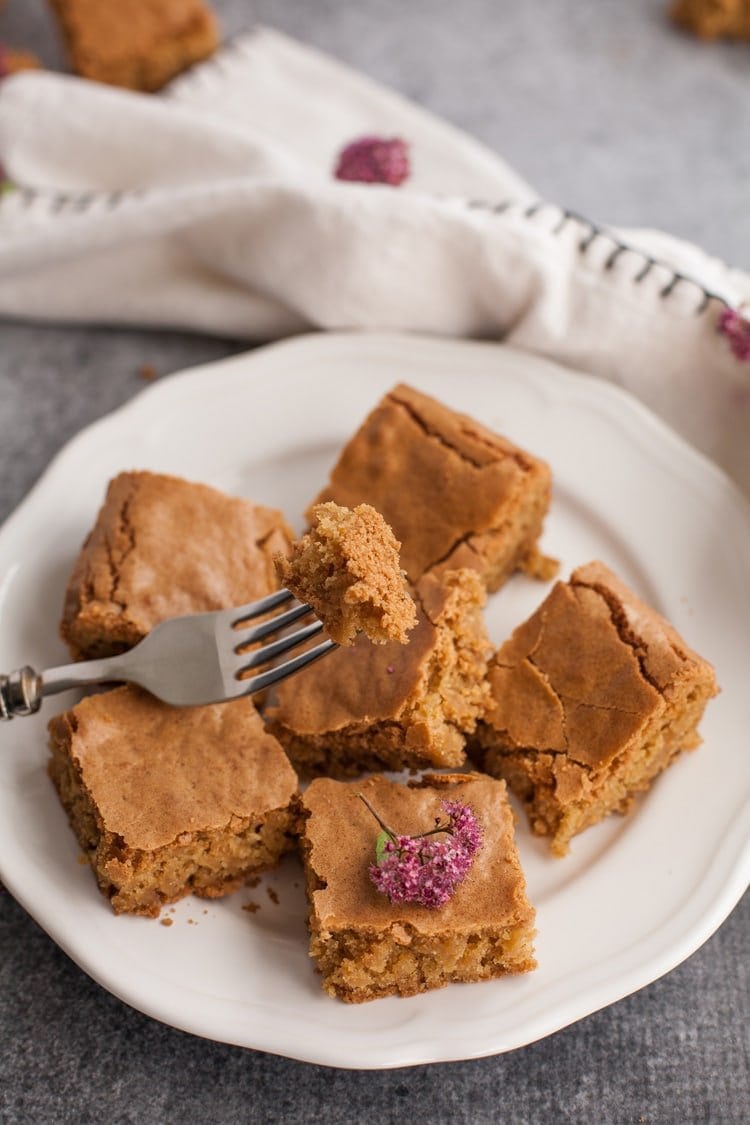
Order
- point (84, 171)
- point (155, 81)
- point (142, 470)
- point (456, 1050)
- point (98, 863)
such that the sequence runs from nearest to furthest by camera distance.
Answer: point (456, 1050), point (98, 863), point (142, 470), point (84, 171), point (155, 81)

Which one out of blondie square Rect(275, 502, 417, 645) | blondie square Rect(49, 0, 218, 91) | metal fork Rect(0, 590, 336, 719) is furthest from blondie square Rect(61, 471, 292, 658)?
blondie square Rect(49, 0, 218, 91)

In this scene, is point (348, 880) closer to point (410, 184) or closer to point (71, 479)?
point (71, 479)

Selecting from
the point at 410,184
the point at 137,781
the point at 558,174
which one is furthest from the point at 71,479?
the point at 558,174

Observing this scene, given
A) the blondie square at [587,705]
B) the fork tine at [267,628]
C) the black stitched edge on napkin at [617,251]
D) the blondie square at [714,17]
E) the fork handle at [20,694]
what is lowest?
the fork handle at [20,694]

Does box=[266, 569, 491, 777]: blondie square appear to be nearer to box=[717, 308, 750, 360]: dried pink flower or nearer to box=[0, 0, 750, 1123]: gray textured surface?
box=[0, 0, 750, 1123]: gray textured surface

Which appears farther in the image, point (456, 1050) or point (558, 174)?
point (558, 174)

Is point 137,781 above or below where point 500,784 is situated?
below

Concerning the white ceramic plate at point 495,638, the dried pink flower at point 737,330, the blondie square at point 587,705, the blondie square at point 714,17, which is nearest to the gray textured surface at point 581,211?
the blondie square at point 714,17

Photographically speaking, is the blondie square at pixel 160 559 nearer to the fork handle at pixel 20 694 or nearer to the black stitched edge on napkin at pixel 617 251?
the fork handle at pixel 20 694
